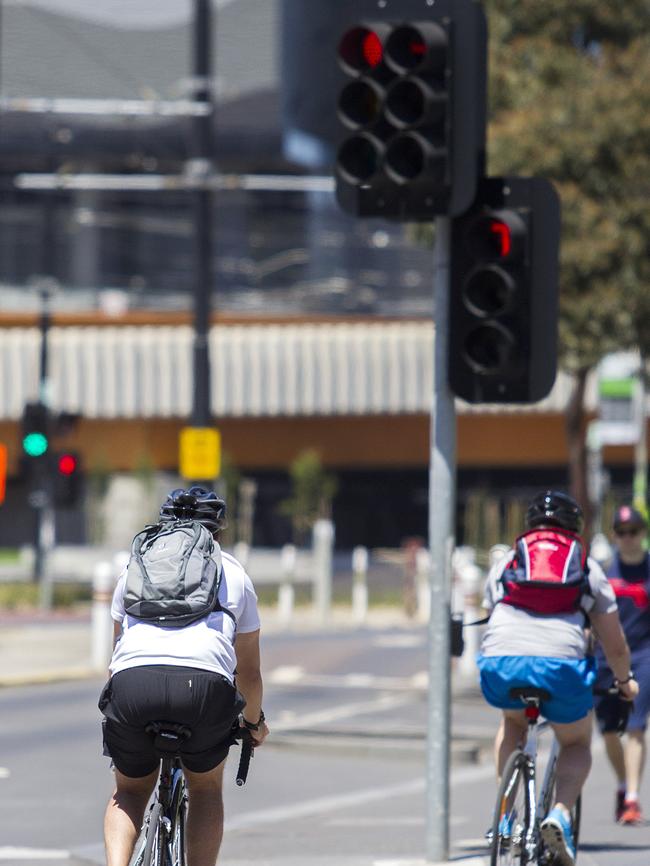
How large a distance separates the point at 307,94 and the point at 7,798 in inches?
1074

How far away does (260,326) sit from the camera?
41281mm

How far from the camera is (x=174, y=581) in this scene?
6.07 m

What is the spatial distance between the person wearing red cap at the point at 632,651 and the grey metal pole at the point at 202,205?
11.5 m

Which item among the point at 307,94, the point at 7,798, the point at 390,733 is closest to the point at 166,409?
the point at 307,94

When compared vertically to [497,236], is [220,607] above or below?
below

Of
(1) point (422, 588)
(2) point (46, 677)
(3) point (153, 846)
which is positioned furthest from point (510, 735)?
(1) point (422, 588)

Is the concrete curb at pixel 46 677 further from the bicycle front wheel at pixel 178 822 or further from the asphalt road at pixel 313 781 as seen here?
the bicycle front wheel at pixel 178 822

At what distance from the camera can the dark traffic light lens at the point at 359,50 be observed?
28.1ft

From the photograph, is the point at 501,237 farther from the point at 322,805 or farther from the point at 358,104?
the point at 322,805

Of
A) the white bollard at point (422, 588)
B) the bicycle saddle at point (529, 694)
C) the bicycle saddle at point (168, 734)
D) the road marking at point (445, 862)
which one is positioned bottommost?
the white bollard at point (422, 588)

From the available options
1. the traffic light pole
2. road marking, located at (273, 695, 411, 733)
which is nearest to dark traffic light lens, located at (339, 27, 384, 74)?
road marking, located at (273, 695, 411, 733)

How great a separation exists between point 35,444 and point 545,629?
19.2m

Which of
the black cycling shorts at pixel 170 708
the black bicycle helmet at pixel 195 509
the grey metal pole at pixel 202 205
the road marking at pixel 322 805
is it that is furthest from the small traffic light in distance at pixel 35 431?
the black cycling shorts at pixel 170 708

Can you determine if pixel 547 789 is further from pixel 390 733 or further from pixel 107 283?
pixel 107 283
